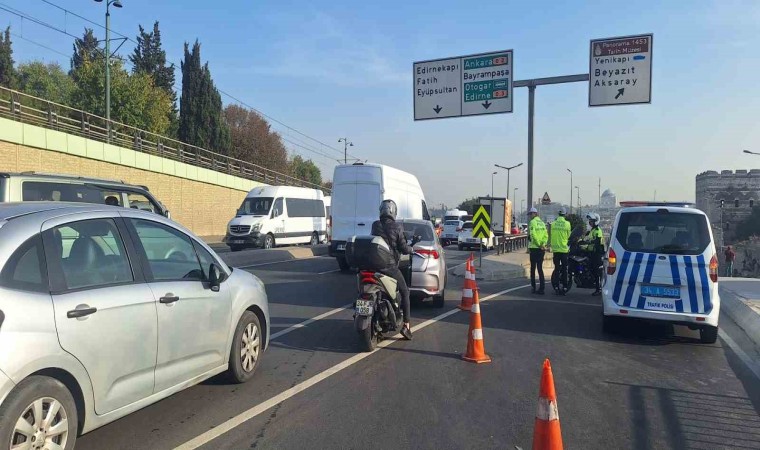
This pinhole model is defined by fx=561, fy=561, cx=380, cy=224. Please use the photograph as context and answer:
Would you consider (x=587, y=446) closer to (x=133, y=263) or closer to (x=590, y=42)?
(x=133, y=263)

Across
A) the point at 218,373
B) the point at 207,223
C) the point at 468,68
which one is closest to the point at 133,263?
the point at 218,373

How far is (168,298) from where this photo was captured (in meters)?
4.51

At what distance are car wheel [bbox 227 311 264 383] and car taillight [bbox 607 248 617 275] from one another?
5.19 meters

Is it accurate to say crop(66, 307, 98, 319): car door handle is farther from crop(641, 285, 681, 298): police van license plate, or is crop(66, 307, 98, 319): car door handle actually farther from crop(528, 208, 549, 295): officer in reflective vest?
crop(528, 208, 549, 295): officer in reflective vest

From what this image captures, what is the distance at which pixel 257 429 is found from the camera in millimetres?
4535

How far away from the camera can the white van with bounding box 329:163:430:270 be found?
16125 millimetres

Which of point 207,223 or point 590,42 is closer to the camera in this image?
point 590,42

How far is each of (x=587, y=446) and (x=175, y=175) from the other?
32767 mm

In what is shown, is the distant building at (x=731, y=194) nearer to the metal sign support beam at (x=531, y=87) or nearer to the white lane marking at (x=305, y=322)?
the metal sign support beam at (x=531, y=87)

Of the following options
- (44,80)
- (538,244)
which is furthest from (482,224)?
(44,80)

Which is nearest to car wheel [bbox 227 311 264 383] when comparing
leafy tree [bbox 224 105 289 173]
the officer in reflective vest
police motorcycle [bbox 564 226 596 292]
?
the officer in reflective vest

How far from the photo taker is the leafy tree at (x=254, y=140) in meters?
61.8

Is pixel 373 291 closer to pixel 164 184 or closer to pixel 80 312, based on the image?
pixel 80 312

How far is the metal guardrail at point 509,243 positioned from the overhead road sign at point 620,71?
329 inches
